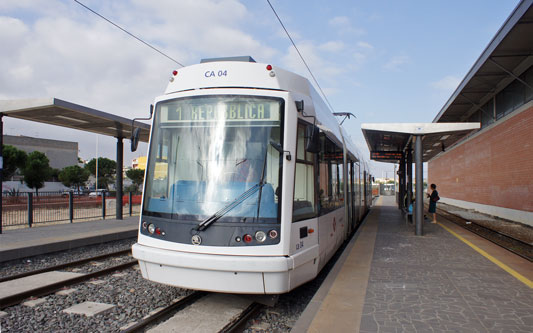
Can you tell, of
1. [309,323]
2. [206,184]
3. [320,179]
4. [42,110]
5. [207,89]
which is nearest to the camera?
[309,323]

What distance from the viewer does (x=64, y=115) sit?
12.2 m

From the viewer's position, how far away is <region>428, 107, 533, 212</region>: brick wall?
16062 millimetres

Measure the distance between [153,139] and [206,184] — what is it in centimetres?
120

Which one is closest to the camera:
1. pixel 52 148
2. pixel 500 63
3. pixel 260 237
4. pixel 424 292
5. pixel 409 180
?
pixel 260 237

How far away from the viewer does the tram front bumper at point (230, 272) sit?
4715 millimetres

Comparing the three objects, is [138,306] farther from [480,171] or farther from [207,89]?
[480,171]

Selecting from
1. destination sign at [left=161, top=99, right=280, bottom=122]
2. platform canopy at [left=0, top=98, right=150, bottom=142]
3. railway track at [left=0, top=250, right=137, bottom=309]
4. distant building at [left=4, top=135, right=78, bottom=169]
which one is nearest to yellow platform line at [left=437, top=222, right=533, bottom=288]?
destination sign at [left=161, top=99, right=280, bottom=122]

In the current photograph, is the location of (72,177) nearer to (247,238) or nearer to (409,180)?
(409,180)

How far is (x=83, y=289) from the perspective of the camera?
667cm

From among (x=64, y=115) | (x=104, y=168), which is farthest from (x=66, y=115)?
(x=104, y=168)

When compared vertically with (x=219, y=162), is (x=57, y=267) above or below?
below

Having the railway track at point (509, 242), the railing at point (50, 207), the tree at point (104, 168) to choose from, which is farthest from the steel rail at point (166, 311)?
the tree at point (104, 168)

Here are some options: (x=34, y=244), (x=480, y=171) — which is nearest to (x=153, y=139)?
(x=34, y=244)

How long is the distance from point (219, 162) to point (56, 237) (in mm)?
8015
